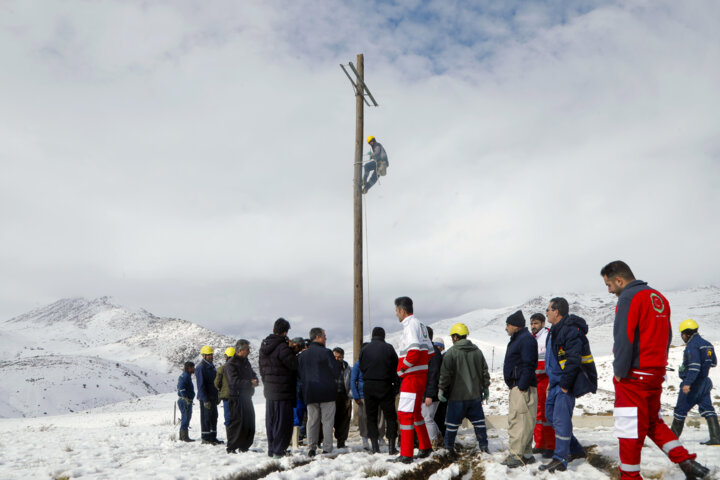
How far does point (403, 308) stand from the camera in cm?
687

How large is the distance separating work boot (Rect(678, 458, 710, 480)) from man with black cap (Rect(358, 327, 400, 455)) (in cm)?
390

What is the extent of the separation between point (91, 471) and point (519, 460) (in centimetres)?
617

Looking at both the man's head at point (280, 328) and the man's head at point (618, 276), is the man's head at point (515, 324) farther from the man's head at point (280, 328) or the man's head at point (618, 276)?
the man's head at point (280, 328)

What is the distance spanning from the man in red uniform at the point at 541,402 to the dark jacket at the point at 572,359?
758 millimetres

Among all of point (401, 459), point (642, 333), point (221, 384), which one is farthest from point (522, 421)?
point (221, 384)

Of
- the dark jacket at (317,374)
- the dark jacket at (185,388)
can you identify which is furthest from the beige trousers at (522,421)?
the dark jacket at (185,388)

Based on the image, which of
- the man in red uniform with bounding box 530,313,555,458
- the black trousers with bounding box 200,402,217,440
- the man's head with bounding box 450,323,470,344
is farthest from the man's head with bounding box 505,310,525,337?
the black trousers with bounding box 200,402,217,440

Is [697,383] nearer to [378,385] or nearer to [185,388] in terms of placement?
[378,385]

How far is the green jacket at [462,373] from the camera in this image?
7.02 metres

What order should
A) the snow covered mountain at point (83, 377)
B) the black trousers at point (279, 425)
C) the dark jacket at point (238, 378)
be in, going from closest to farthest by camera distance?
the black trousers at point (279, 425) < the dark jacket at point (238, 378) < the snow covered mountain at point (83, 377)

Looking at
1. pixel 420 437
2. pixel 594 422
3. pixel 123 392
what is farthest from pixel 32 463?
pixel 123 392

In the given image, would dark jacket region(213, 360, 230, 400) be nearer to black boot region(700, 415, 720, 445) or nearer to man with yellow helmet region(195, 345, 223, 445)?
man with yellow helmet region(195, 345, 223, 445)

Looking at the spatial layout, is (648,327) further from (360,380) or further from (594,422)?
(594,422)

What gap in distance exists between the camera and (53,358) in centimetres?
8331
